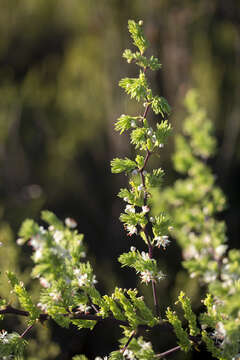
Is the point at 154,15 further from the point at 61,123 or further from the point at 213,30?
the point at 61,123

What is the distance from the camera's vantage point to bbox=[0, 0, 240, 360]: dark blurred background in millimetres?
5000

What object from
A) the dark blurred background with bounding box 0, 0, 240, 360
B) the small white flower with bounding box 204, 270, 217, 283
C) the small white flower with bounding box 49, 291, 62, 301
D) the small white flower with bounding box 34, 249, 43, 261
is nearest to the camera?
the small white flower with bounding box 34, 249, 43, 261

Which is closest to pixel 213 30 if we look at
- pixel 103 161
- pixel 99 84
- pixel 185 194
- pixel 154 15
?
pixel 154 15

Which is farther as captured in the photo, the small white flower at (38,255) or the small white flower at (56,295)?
the small white flower at (56,295)

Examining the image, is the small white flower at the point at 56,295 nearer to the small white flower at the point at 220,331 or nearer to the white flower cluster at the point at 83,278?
the white flower cluster at the point at 83,278

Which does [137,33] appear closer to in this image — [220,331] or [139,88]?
[139,88]

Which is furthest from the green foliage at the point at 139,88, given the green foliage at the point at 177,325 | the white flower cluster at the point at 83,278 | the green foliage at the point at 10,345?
the green foliage at the point at 10,345

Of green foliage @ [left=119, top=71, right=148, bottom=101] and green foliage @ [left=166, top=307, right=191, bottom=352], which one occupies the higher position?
green foliage @ [left=119, top=71, right=148, bottom=101]

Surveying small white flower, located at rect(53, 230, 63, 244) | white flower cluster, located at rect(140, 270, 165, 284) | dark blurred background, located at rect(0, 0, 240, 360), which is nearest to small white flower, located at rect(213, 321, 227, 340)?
white flower cluster, located at rect(140, 270, 165, 284)

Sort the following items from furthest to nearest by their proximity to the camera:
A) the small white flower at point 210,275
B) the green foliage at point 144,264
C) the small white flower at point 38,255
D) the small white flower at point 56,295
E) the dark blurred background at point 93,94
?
the dark blurred background at point 93,94 → the small white flower at point 210,275 → the green foliage at point 144,264 → the small white flower at point 56,295 → the small white flower at point 38,255

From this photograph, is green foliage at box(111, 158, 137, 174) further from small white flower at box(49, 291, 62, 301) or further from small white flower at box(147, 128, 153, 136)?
small white flower at box(49, 291, 62, 301)

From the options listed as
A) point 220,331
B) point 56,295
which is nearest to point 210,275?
point 220,331

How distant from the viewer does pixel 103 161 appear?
6.73 metres

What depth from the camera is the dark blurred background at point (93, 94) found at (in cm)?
500
